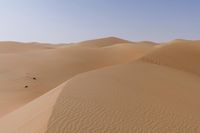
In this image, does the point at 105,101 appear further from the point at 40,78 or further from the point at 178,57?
the point at 178,57

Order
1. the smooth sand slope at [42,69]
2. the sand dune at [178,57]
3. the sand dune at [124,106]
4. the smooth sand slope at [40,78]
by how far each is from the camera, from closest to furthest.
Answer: the sand dune at [124,106] < the smooth sand slope at [40,78] < the smooth sand slope at [42,69] < the sand dune at [178,57]

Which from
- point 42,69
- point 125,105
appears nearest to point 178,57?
point 42,69

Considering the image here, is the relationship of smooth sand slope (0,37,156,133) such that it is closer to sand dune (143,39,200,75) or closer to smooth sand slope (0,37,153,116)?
smooth sand slope (0,37,153,116)

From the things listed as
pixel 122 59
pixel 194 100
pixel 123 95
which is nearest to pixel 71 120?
pixel 123 95

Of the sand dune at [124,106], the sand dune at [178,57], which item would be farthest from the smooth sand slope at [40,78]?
the sand dune at [178,57]

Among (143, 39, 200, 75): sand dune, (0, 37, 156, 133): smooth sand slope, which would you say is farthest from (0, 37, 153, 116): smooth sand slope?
(143, 39, 200, 75): sand dune

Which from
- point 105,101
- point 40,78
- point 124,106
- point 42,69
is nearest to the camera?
point 124,106

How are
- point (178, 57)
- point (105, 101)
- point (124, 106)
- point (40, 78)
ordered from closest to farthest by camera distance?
1. point (124, 106)
2. point (105, 101)
3. point (40, 78)
4. point (178, 57)

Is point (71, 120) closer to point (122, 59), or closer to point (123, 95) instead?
point (123, 95)

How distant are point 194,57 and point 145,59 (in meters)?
3.50

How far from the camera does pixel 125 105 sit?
798 centimetres

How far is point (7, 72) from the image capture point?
18141mm

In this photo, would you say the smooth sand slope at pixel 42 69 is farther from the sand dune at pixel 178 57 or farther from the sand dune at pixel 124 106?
the sand dune at pixel 178 57

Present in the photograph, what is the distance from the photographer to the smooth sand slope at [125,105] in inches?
262
